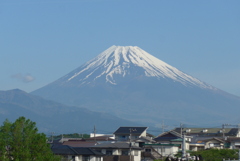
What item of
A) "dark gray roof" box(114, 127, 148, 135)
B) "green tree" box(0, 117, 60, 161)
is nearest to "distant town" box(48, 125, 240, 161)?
"dark gray roof" box(114, 127, 148, 135)

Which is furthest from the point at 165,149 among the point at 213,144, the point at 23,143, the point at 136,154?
the point at 23,143

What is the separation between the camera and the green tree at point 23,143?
33.2 meters

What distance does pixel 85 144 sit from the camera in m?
63.1

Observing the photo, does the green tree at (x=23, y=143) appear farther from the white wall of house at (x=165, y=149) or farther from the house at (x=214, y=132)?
the house at (x=214, y=132)

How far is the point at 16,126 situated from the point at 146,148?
2641cm

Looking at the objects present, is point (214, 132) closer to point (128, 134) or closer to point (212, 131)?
point (212, 131)

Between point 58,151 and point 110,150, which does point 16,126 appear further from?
point 110,150

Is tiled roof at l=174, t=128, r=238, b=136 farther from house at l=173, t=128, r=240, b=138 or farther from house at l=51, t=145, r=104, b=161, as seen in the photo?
house at l=51, t=145, r=104, b=161

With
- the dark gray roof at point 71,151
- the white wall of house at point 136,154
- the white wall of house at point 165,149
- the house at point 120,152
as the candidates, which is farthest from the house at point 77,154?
the white wall of house at point 165,149

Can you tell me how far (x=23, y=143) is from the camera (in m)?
33.7

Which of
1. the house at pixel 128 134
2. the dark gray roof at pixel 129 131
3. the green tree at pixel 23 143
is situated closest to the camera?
the green tree at pixel 23 143

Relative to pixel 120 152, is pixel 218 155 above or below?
below

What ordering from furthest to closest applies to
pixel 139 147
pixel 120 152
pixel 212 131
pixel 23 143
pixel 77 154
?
pixel 212 131 → pixel 139 147 → pixel 120 152 → pixel 77 154 → pixel 23 143

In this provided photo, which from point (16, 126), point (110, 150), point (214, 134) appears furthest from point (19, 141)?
point (214, 134)
